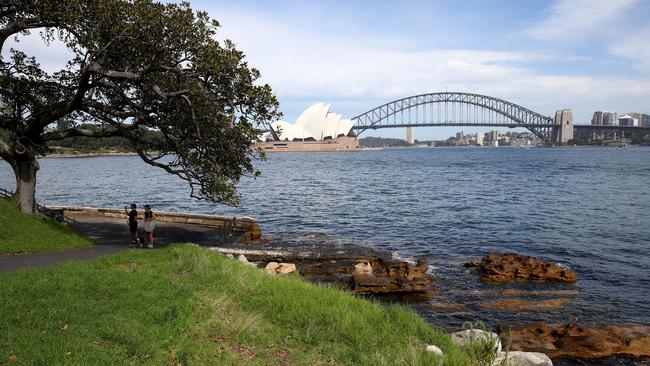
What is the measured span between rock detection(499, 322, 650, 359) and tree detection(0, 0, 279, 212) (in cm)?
919

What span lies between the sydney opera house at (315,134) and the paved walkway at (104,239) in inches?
5337

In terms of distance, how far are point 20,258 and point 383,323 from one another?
9.28 meters

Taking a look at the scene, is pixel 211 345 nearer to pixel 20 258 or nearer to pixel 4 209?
pixel 20 258

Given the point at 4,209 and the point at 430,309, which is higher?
the point at 4,209

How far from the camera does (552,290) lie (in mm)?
14688

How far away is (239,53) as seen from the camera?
14242 millimetres

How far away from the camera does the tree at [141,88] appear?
13.8 m

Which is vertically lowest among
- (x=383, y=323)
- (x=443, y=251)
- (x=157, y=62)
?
(x=443, y=251)

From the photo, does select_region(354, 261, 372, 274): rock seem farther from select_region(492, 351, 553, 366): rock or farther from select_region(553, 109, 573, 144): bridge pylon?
select_region(553, 109, 573, 144): bridge pylon

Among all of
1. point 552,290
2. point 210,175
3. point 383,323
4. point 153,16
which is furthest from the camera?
point 210,175

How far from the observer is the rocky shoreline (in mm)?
9828

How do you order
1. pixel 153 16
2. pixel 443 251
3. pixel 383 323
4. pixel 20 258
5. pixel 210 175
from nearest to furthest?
pixel 383 323 → pixel 20 258 → pixel 153 16 → pixel 210 175 → pixel 443 251

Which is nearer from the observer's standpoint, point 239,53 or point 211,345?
point 211,345

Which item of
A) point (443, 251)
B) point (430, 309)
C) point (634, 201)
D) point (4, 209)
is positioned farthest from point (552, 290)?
point (634, 201)
